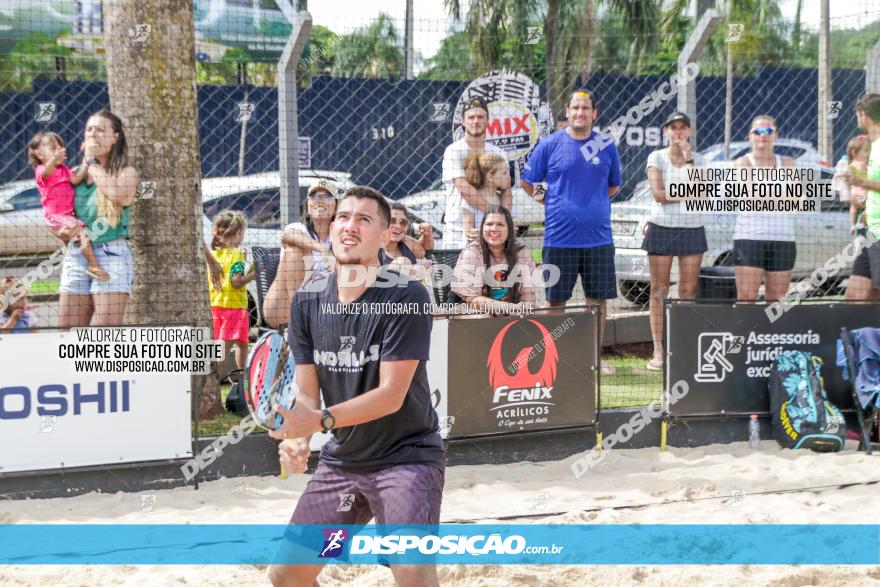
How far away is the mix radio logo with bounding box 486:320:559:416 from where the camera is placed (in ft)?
22.1

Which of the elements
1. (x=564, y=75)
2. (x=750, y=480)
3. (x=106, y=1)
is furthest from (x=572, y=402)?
(x=564, y=75)

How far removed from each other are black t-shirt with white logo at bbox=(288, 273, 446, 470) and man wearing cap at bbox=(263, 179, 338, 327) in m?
2.73

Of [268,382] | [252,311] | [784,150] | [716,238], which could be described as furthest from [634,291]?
[268,382]

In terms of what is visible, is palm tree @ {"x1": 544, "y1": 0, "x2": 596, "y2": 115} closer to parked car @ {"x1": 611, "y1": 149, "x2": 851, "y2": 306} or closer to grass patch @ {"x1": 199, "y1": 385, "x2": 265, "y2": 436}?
parked car @ {"x1": 611, "y1": 149, "x2": 851, "y2": 306}

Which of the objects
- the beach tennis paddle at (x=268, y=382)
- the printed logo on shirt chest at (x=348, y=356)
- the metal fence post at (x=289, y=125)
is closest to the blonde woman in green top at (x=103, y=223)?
the metal fence post at (x=289, y=125)

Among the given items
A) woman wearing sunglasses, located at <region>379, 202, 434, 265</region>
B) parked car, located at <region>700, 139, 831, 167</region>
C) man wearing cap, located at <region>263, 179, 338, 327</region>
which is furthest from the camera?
parked car, located at <region>700, 139, 831, 167</region>

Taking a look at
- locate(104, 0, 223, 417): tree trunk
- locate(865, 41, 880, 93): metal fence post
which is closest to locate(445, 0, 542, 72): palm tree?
locate(865, 41, 880, 93): metal fence post

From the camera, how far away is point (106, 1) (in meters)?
6.80

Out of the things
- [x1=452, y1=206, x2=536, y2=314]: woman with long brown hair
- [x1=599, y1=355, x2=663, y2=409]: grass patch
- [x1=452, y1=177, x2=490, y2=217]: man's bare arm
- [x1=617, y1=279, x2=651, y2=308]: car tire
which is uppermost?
[x1=452, y1=177, x2=490, y2=217]: man's bare arm

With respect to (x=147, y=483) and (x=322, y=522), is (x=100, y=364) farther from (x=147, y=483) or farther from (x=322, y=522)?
(x=322, y=522)

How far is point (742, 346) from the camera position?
7426mm

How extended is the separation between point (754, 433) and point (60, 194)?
5.15 metres

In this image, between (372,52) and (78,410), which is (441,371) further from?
(372,52)

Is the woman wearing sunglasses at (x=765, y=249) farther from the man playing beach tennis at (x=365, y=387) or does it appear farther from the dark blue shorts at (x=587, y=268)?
the man playing beach tennis at (x=365, y=387)
